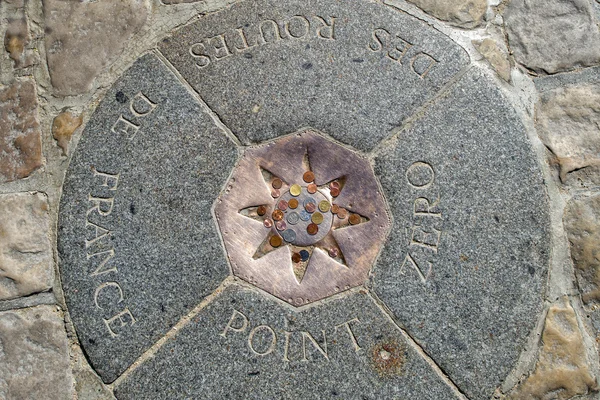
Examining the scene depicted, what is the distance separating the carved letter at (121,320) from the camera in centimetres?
216

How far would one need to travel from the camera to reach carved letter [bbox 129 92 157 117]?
2275mm

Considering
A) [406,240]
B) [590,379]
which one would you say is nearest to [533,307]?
[590,379]

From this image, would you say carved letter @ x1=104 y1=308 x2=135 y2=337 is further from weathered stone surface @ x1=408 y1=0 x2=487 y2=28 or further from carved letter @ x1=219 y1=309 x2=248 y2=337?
weathered stone surface @ x1=408 y1=0 x2=487 y2=28

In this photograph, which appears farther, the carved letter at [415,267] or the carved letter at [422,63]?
the carved letter at [422,63]

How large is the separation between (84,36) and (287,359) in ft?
5.02

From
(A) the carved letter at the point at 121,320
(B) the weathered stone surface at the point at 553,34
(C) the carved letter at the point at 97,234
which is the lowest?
(A) the carved letter at the point at 121,320

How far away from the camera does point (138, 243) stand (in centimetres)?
219

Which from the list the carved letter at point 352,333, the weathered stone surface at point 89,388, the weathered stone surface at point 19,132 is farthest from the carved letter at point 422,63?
the weathered stone surface at point 89,388

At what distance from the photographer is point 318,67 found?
226 cm

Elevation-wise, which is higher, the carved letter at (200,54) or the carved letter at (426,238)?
the carved letter at (200,54)

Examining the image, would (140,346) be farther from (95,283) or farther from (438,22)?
(438,22)

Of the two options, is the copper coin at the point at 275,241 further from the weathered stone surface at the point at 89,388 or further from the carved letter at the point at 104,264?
the weathered stone surface at the point at 89,388

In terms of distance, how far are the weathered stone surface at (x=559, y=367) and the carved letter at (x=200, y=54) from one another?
1614 mm

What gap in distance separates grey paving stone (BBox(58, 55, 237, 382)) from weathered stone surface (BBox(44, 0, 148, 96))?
19 cm
